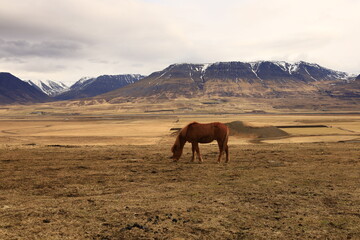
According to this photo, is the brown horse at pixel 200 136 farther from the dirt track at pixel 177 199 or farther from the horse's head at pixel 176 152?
the dirt track at pixel 177 199

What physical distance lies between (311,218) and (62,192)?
9203 mm

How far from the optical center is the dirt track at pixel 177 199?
24.3 ft

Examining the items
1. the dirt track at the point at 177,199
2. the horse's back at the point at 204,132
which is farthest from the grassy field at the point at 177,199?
the horse's back at the point at 204,132

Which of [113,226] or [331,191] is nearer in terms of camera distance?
[113,226]

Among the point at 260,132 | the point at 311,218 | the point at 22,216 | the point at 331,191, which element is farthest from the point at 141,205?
the point at 260,132

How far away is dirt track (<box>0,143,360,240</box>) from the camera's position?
7.42 m

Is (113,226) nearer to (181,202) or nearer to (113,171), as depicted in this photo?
(181,202)

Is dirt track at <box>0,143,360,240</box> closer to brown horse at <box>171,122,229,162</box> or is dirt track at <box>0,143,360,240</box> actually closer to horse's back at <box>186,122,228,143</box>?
brown horse at <box>171,122,229,162</box>

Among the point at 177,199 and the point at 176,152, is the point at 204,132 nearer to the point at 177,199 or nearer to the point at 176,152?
the point at 176,152

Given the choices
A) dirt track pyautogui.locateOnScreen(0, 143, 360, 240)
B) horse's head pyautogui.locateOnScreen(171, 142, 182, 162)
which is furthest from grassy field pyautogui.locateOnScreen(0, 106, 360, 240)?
horse's head pyautogui.locateOnScreen(171, 142, 182, 162)

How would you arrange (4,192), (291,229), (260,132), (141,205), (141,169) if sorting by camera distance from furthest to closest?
(260,132), (141,169), (4,192), (141,205), (291,229)

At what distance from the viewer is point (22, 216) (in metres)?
8.27

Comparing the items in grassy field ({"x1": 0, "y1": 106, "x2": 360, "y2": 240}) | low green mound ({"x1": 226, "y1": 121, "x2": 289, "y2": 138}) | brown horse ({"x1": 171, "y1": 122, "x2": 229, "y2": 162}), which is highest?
brown horse ({"x1": 171, "y1": 122, "x2": 229, "y2": 162})

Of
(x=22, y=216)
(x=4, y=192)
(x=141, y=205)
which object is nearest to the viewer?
(x=22, y=216)
